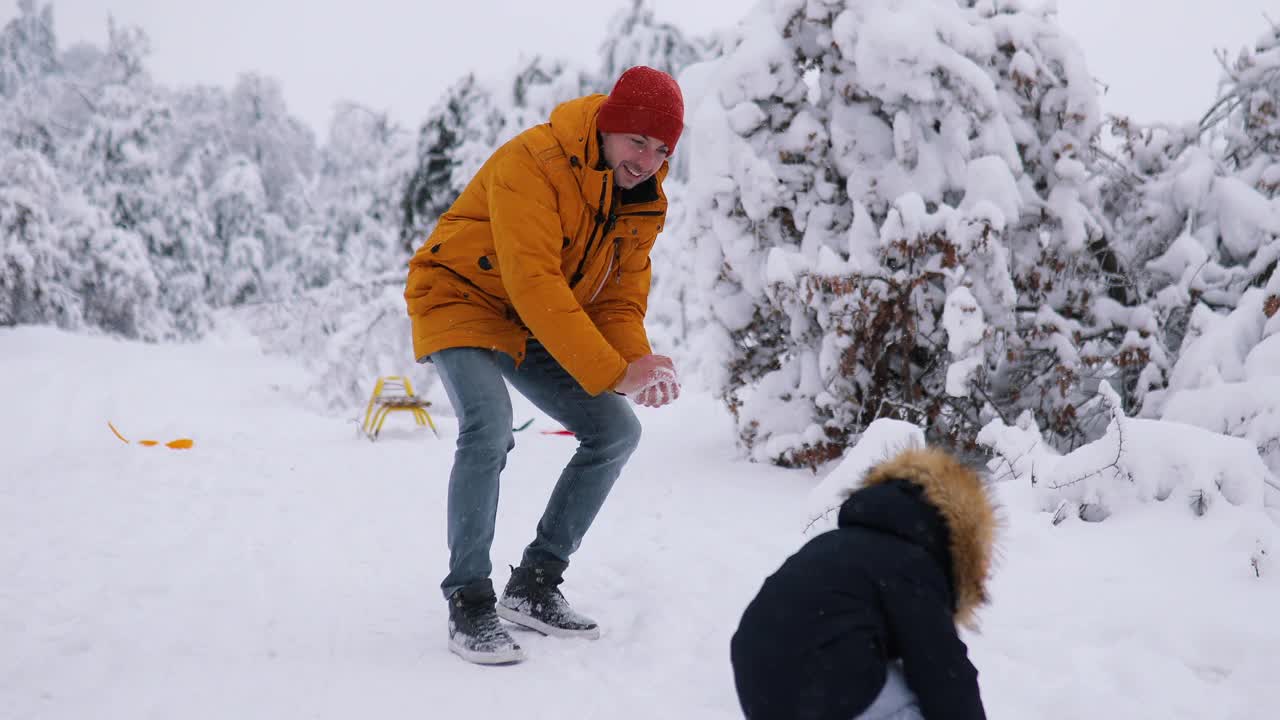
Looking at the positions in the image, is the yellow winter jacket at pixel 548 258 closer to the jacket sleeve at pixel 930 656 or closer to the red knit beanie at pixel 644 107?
the red knit beanie at pixel 644 107

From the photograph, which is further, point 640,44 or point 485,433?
point 640,44

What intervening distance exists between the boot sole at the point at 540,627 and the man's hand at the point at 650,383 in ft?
2.73

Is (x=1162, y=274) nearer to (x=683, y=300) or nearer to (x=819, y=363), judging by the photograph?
(x=819, y=363)

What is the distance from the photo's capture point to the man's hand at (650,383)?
2244 millimetres

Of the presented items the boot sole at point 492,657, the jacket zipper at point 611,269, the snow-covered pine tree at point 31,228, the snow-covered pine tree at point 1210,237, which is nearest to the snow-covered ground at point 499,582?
the boot sole at point 492,657

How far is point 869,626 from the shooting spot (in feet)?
4.42

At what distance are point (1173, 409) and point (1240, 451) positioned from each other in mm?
921

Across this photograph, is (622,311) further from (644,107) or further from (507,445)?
(644,107)

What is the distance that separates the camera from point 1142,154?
5078 millimetres

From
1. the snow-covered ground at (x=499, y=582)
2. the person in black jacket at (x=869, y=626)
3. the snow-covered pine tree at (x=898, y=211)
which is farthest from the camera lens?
the snow-covered pine tree at (x=898, y=211)

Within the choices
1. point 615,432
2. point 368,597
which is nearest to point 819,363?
point 615,432

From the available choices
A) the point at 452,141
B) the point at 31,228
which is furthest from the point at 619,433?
the point at 31,228

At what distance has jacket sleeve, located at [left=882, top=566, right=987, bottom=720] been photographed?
1.34m

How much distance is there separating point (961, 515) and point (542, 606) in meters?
1.53
